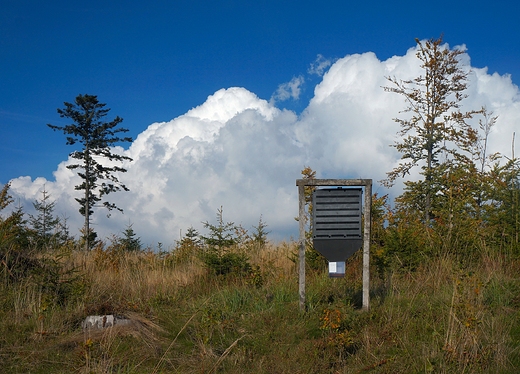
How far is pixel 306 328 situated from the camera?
7629 mm

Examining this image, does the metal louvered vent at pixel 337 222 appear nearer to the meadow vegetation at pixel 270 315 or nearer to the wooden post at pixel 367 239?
the wooden post at pixel 367 239

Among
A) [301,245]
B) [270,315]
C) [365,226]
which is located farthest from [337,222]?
[270,315]

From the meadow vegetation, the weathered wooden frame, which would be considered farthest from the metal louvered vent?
the meadow vegetation

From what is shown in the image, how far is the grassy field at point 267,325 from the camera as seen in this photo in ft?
20.8

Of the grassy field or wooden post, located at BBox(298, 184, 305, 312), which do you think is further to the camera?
wooden post, located at BBox(298, 184, 305, 312)

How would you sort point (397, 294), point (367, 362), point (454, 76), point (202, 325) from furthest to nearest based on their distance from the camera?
point (454, 76)
point (397, 294)
point (202, 325)
point (367, 362)

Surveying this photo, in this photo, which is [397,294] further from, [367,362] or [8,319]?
[8,319]

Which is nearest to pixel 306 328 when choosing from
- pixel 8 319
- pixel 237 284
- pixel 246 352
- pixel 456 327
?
pixel 246 352

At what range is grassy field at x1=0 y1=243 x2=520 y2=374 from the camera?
250 inches

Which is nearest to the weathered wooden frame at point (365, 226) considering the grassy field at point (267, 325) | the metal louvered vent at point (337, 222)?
the metal louvered vent at point (337, 222)

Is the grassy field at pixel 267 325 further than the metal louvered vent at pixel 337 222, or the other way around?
the metal louvered vent at pixel 337 222

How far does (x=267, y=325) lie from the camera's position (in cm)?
783

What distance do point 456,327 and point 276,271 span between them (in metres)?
5.72

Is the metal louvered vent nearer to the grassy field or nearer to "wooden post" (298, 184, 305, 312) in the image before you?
"wooden post" (298, 184, 305, 312)
